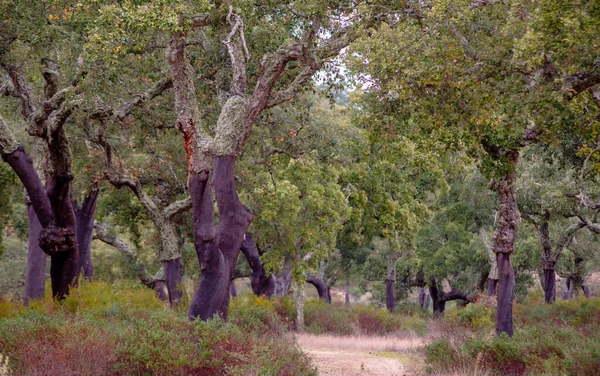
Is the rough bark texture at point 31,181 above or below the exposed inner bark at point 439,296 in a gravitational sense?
above

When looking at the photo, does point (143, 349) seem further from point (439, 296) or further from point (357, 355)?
point (439, 296)

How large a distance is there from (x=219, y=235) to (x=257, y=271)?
52.7 ft

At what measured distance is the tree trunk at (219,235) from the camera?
12.6 metres

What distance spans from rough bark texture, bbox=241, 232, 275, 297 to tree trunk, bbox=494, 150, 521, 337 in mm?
14925

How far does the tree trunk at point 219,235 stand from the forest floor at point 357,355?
231 cm

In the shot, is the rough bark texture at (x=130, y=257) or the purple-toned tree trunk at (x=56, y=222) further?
the rough bark texture at (x=130, y=257)

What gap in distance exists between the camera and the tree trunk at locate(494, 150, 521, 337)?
14.2 meters

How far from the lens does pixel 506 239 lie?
14.2 meters

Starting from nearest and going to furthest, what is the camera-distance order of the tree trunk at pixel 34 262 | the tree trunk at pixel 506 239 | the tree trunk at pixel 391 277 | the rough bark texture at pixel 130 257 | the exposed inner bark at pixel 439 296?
the tree trunk at pixel 506 239 → the tree trunk at pixel 34 262 → the rough bark texture at pixel 130 257 → the tree trunk at pixel 391 277 → the exposed inner bark at pixel 439 296

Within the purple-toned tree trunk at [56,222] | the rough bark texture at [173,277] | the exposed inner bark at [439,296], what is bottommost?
the exposed inner bark at [439,296]

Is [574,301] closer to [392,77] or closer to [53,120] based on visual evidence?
[392,77]

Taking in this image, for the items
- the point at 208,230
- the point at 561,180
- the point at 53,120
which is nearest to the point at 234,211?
the point at 208,230

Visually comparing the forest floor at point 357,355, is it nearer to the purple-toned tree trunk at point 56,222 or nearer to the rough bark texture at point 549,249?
the purple-toned tree trunk at point 56,222

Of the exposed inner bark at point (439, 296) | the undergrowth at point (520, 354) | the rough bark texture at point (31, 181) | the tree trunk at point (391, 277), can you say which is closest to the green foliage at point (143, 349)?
the undergrowth at point (520, 354)
